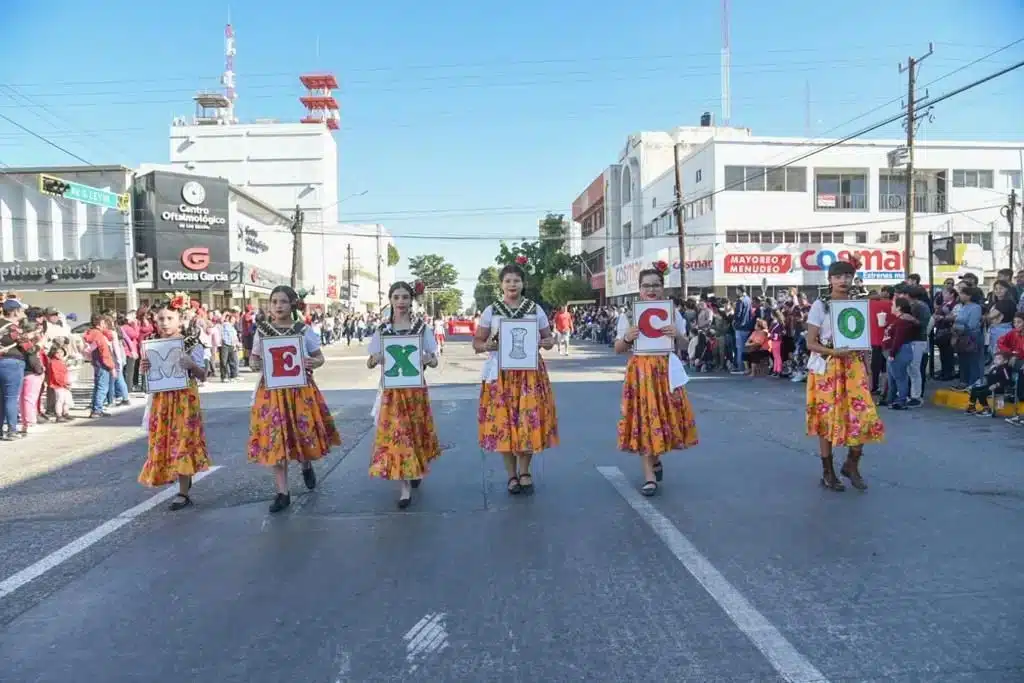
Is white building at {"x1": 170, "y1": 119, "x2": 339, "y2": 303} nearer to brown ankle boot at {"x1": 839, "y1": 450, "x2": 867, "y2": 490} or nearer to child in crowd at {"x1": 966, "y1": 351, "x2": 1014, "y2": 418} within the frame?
child in crowd at {"x1": 966, "y1": 351, "x2": 1014, "y2": 418}

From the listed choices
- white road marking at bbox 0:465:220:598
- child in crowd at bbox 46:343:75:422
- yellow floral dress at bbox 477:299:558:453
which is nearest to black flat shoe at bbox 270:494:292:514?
white road marking at bbox 0:465:220:598

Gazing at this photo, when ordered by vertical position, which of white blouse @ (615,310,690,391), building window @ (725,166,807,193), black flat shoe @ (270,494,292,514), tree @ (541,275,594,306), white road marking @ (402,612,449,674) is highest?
building window @ (725,166,807,193)

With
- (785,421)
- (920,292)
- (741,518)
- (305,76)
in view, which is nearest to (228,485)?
(741,518)

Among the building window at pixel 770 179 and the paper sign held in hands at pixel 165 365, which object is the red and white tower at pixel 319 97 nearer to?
the building window at pixel 770 179

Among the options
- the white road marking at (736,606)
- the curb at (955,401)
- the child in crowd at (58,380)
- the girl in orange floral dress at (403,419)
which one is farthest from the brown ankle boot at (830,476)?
the child in crowd at (58,380)

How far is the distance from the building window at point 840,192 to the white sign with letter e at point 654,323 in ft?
125

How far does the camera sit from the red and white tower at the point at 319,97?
4365 inches

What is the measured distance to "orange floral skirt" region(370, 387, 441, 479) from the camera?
614 centimetres

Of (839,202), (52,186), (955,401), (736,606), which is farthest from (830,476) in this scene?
(839,202)

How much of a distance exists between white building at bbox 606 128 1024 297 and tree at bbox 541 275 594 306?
71.7 ft

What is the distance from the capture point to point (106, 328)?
14.0m

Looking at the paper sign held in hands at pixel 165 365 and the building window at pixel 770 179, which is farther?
the building window at pixel 770 179

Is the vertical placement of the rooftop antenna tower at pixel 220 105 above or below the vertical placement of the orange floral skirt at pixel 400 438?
above

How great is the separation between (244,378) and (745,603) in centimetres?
1918
